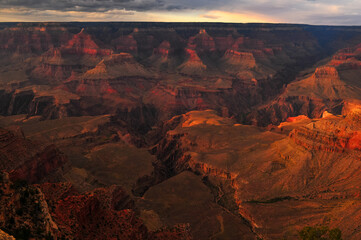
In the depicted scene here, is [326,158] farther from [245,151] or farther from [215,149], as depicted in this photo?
[215,149]

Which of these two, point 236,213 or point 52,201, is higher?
point 52,201

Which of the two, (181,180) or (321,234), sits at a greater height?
(321,234)

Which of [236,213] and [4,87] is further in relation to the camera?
[4,87]

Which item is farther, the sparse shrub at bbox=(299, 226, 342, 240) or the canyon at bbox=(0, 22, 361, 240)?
the sparse shrub at bbox=(299, 226, 342, 240)

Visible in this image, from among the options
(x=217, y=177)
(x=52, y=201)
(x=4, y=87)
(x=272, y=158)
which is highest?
(x=52, y=201)

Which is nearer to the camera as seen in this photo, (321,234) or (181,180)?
(321,234)

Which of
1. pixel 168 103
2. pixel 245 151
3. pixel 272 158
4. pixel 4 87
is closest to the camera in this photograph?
pixel 272 158

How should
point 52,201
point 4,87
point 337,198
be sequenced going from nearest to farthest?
point 52,201 < point 337,198 < point 4,87

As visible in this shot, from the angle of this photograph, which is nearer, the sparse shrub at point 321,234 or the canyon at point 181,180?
the canyon at point 181,180

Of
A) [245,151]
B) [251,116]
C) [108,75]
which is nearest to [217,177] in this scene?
[245,151]

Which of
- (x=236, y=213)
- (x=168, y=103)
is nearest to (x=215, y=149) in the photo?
(x=236, y=213)
